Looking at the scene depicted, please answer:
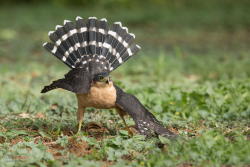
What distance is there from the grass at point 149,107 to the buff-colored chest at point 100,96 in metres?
0.34

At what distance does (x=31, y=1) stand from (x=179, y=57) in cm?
1030

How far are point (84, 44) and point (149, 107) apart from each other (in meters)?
1.47

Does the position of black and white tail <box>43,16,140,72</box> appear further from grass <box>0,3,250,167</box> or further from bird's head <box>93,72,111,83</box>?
grass <box>0,3,250,167</box>

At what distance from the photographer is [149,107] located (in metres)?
7.13

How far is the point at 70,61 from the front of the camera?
6094 mm

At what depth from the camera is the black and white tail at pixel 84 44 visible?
239 inches

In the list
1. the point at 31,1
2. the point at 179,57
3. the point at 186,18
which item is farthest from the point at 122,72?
the point at 31,1

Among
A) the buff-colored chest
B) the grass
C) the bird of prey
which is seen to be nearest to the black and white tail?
the bird of prey

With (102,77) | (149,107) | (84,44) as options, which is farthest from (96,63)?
(149,107)

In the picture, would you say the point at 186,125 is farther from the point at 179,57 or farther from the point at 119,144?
the point at 179,57

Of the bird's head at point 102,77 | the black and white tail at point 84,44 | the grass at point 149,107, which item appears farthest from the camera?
the black and white tail at point 84,44

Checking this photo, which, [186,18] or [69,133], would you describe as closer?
[69,133]

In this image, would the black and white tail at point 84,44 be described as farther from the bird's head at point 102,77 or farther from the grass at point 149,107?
the grass at point 149,107

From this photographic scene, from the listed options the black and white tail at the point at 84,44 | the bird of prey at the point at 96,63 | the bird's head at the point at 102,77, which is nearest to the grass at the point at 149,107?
the bird of prey at the point at 96,63
